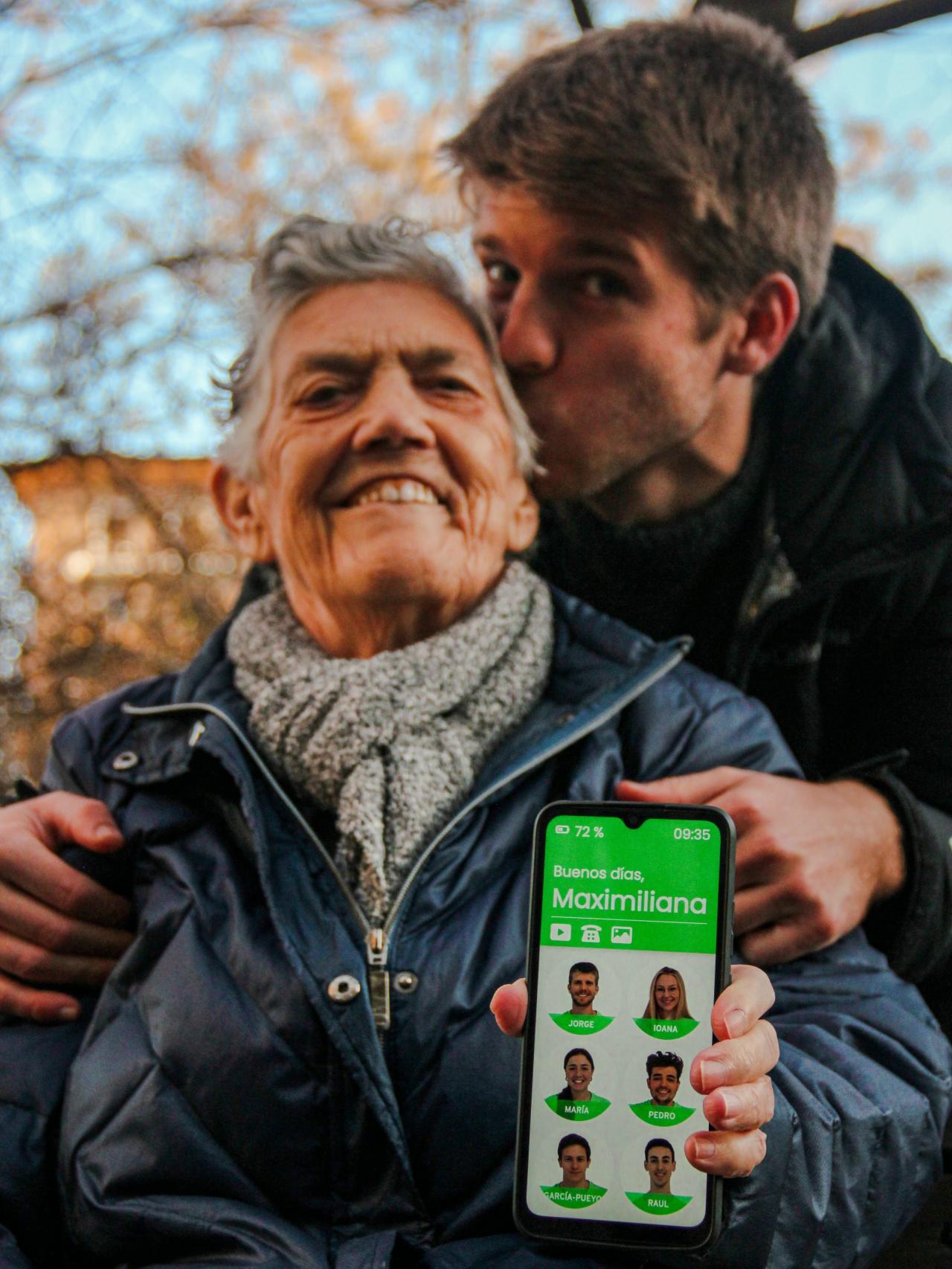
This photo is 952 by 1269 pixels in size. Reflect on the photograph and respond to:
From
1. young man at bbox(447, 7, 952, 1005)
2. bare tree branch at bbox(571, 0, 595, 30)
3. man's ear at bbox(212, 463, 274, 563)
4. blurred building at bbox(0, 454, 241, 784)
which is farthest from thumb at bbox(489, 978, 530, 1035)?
blurred building at bbox(0, 454, 241, 784)

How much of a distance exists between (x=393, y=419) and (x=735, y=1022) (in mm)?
1097

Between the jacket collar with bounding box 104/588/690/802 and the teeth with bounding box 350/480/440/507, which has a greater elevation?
the teeth with bounding box 350/480/440/507

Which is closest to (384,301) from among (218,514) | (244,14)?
(218,514)

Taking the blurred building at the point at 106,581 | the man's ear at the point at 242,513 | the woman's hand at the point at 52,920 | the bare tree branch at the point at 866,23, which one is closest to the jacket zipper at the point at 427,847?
the woman's hand at the point at 52,920

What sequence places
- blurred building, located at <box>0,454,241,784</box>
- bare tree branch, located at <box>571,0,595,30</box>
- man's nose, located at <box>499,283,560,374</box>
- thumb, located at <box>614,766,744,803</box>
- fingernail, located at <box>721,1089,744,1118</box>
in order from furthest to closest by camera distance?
blurred building, located at <box>0,454,241,784</box>, bare tree branch, located at <box>571,0,595,30</box>, man's nose, located at <box>499,283,560,374</box>, thumb, located at <box>614,766,744,803</box>, fingernail, located at <box>721,1089,744,1118</box>

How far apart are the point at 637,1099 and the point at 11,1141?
0.95 m

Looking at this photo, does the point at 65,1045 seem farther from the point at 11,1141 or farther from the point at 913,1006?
the point at 913,1006

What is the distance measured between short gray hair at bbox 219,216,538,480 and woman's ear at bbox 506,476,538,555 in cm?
5

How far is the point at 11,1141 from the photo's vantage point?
1.75m

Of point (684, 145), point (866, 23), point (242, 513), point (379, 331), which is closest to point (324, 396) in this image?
point (379, 331)

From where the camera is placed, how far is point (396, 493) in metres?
1.98

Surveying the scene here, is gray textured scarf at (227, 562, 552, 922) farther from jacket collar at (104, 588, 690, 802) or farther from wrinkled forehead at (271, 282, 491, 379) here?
wrinkled forehead at (271, 282, 491, 379)

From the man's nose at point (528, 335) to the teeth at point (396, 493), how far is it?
60cm

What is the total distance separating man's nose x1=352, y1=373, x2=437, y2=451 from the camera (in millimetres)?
1981
